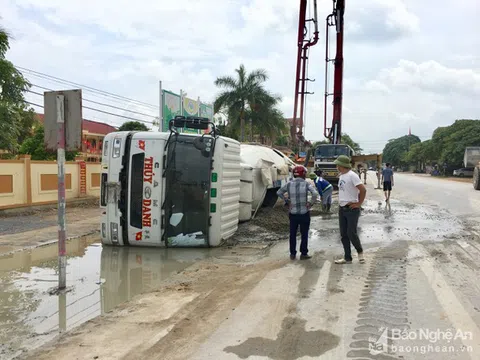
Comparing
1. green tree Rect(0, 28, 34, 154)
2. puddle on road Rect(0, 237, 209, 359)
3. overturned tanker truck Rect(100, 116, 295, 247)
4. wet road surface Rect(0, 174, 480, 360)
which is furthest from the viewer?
green tree Rect(0, 28, 34, 154)

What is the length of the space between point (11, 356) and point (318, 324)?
2.75 metres

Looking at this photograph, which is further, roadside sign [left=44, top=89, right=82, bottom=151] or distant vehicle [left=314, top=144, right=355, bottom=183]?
distant vehicle [left=314, top=144, right=355, bottom=183]

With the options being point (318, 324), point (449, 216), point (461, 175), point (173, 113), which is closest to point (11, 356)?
point (318, 324)

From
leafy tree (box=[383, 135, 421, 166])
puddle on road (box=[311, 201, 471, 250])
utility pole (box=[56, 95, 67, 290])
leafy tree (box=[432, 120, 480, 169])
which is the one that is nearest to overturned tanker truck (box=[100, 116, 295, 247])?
Result: puddle on road (box=[311, 201, 471, 250])

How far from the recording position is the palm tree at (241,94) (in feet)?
122

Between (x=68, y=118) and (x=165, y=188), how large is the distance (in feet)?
9.07

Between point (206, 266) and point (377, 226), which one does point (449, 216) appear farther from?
point (206, 266)

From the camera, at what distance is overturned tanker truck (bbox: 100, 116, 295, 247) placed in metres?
7.98

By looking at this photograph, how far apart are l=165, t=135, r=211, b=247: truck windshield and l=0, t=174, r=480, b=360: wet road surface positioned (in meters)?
0.50

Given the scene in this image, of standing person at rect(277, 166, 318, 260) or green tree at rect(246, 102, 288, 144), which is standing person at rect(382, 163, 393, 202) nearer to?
standing person at rect(277, 166, 318, 260)

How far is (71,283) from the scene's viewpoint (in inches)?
239

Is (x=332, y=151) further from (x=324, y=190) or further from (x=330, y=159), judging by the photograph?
(x=324, y=190)

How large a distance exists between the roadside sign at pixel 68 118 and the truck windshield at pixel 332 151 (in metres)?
20.5

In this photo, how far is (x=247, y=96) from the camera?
122 feet
